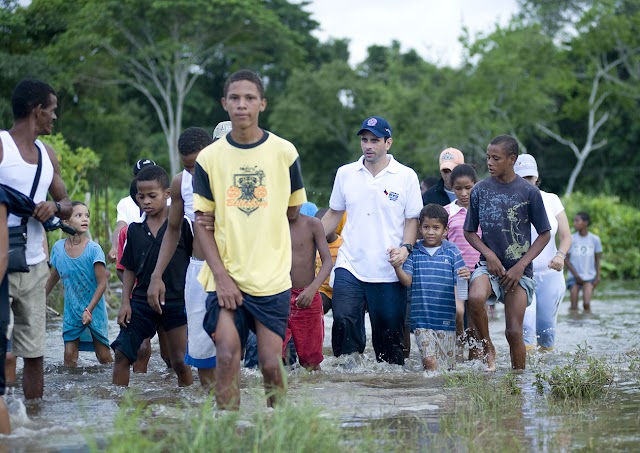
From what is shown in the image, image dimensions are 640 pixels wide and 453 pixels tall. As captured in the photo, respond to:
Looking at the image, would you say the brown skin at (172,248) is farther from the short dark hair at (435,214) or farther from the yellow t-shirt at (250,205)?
the short dark hair at (435,214)

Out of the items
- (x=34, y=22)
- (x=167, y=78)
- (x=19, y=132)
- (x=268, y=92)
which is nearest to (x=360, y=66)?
(x=268, y=92)

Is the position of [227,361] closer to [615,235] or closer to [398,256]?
[398,256]

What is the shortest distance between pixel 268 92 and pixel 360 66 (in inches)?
200

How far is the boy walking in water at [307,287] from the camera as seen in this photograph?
808 cm

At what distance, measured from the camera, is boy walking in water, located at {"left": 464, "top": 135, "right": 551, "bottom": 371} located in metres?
8.43

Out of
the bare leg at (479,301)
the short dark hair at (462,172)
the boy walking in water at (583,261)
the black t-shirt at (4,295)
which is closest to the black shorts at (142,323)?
the black t-shirt at (4,295)

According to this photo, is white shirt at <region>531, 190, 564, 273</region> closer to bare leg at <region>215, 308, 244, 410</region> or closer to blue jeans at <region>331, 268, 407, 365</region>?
blue jeans at <region>331, 268, 407, 365</region>

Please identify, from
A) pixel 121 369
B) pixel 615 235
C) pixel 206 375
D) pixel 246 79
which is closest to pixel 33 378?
pixel 121 369

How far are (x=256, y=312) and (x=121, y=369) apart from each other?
7.43ft

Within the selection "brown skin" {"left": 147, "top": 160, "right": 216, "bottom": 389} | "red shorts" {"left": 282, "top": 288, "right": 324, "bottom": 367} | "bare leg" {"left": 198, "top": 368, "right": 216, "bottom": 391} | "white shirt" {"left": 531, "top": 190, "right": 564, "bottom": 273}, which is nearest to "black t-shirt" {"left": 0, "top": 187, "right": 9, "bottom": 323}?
"brown skin" {"left": 147, "top": 160, "right": 216, "bottom": 389}

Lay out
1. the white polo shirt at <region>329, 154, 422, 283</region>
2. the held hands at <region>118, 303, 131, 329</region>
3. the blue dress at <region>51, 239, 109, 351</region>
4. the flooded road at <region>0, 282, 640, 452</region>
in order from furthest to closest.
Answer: the blue dress at <region>51, 239, 109, 351</region>
the white polo shirt at <region>329, 154, 422, 283</region>
the held hands at <region>118, 303, 131, 329</region>
the flooded road at <region>0, 282, 640, 452</region>

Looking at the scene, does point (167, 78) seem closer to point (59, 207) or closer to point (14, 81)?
point (14, 81)

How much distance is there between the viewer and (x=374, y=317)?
29.0 ft

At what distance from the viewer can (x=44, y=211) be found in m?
6.25
